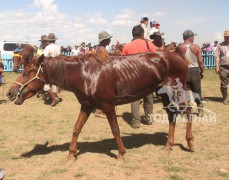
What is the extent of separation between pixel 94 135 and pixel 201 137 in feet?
7.69

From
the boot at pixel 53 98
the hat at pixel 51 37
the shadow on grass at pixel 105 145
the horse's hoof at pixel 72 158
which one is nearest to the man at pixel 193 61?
the shadow on grass at pixel 105 145

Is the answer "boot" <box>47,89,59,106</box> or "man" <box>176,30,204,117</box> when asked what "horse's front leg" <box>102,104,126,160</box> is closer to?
"man" <box>176,30,204,117</box>

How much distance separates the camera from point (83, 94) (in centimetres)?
521

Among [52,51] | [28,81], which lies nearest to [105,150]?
[28,81]

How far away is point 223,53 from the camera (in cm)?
1028

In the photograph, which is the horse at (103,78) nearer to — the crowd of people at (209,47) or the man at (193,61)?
the man at (193,61)

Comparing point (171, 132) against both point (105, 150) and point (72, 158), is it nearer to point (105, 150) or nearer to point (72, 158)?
point (105, 150)

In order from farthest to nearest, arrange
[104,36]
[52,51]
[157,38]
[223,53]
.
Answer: [223,53] → [52,51] → [157,38] → [104,36]

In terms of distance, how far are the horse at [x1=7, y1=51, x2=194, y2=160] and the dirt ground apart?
0.39 m

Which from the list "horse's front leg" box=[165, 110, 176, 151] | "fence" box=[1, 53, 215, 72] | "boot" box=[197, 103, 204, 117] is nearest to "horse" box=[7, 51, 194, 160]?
"horse's front leg" box=[165, 110, 176, 151]

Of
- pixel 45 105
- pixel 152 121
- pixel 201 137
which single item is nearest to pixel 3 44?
pixel 45 105

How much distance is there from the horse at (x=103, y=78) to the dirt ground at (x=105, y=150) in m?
0.39

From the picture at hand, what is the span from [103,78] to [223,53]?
6372 mm

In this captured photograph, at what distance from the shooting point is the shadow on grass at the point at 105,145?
237 inches
